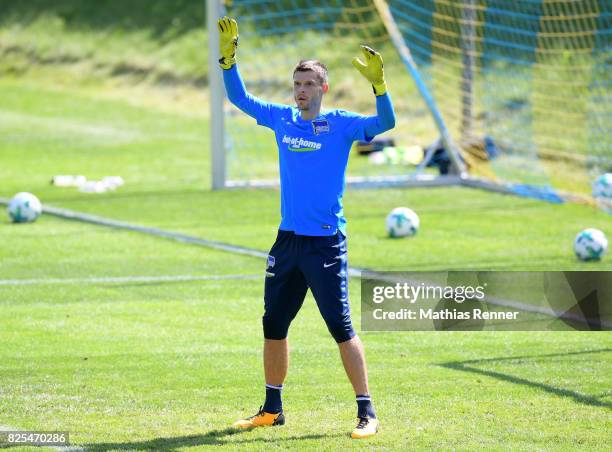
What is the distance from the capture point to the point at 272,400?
23.7 ft

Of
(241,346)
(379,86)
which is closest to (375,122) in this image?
(379,86)

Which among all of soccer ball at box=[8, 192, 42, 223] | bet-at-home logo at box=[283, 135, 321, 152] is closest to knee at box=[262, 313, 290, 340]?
bet-at-home logo at box=[283, 135, 321, 152]

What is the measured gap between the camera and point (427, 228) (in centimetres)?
1520

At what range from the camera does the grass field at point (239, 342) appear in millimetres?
7168

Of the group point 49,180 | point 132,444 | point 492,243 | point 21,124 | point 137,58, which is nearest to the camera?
point 132,444

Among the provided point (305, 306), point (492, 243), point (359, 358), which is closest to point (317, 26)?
point (492, 243)

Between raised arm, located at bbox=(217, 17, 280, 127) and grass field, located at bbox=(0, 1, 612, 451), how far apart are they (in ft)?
5.91

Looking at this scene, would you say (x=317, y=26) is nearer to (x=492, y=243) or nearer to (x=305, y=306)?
(x=492, y=243)

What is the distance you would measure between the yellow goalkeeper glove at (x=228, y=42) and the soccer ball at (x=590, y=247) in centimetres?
643

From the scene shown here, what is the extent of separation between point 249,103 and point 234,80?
17 cm

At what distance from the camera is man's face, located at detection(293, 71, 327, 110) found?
23.0ft

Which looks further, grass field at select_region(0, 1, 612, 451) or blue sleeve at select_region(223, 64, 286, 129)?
blue sleeve at select_region(223, 64, 286, 129)

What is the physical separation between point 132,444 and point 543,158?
1473 cm

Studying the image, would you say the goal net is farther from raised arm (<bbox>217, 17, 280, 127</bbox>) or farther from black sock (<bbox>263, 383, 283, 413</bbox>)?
black sock (<bbox>263, 383, 283, 413</bbox>)
